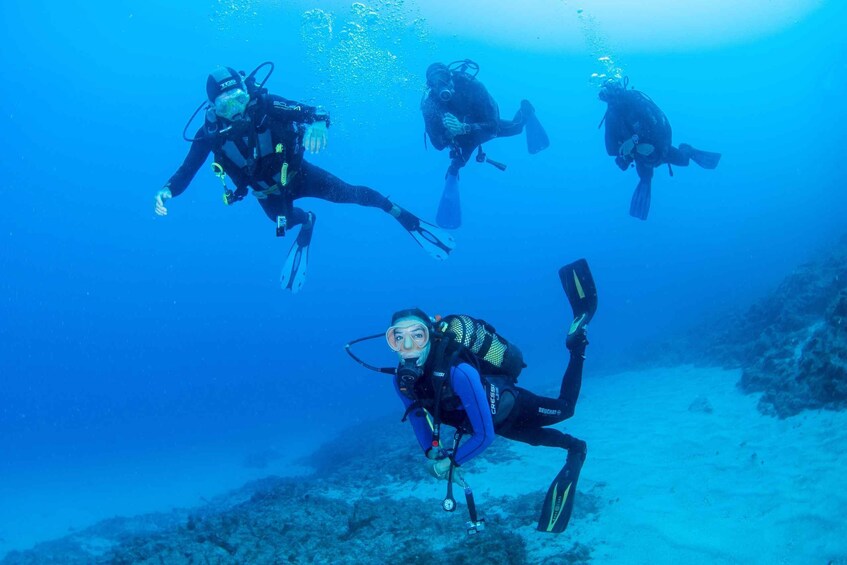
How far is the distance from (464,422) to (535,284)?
76.3 metres

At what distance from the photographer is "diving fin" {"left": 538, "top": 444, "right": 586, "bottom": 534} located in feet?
14.3

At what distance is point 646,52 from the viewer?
96.9 meters

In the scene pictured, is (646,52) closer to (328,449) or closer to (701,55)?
(701,55)

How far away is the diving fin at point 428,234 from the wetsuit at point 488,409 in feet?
10.8

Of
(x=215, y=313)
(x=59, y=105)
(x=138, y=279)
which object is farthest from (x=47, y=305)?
(x=59, y=105)

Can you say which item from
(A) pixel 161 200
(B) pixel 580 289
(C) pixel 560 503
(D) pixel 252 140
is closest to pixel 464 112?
(D) pixel 252 140

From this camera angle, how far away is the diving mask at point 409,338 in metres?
3.76

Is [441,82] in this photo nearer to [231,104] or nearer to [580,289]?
[231,104]

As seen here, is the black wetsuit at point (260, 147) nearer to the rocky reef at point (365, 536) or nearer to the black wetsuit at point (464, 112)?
the black wetsuit at point (464, 112)

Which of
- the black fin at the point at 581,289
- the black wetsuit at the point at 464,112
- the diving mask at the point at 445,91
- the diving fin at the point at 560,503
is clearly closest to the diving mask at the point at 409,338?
the diving fin at the point at 560,503

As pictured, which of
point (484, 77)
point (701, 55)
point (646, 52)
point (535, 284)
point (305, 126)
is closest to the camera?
point (305, 126)

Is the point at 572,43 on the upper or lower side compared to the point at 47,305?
upper

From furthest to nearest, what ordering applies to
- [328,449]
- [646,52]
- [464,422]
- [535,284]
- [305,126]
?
1. [646,52]
2. [535,284]
3. [328,449]
4. [305,126]
5. [464,422]

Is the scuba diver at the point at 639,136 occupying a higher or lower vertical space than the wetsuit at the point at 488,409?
higher
